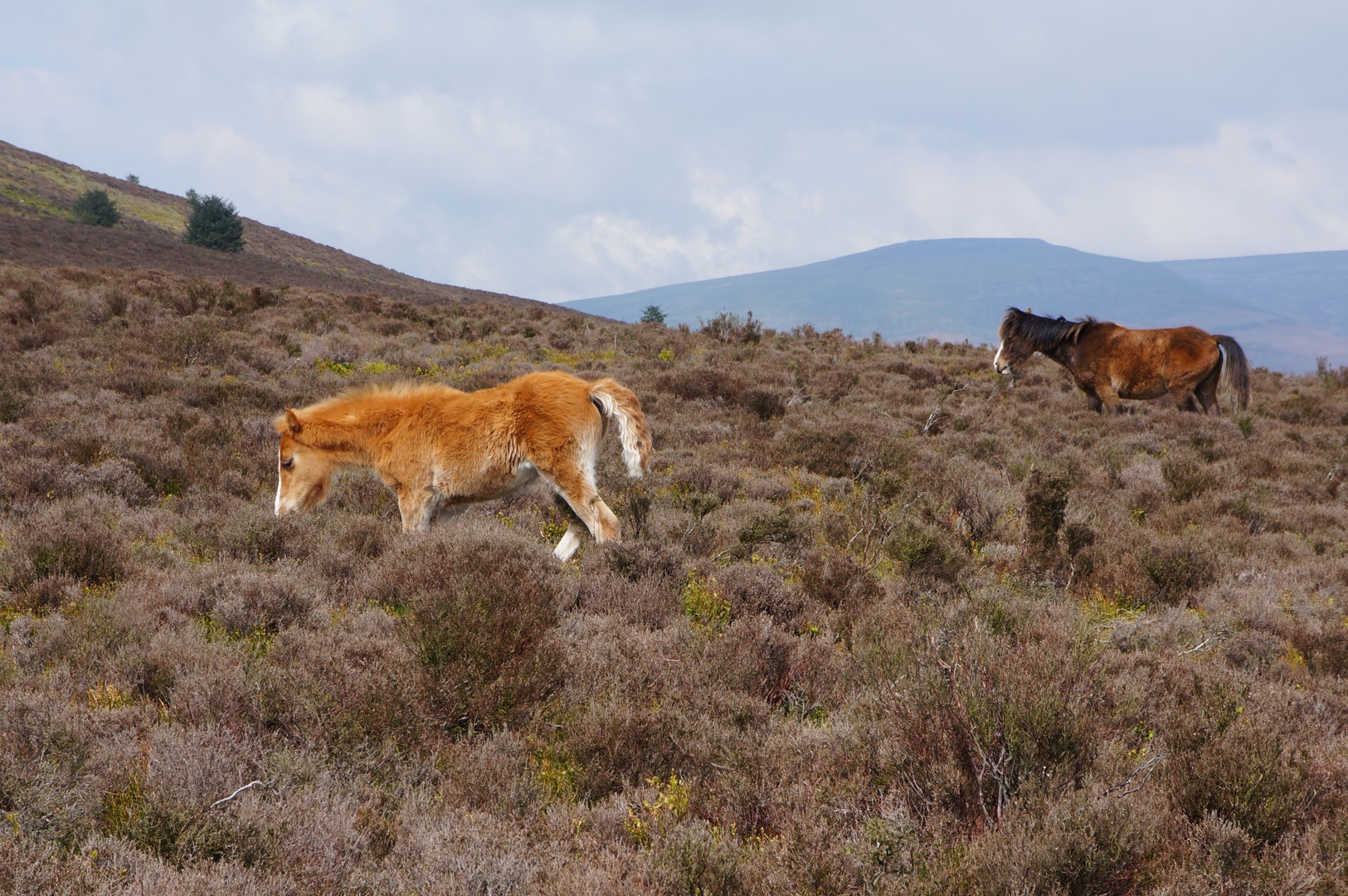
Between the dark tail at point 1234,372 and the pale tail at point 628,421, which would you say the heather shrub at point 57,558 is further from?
the dark tail at point 1234,372

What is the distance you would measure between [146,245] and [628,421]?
3859cm

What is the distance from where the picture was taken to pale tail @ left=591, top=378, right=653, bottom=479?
6.32 m

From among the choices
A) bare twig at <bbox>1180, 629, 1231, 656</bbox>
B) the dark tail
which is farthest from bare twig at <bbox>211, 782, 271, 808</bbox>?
the dark tail

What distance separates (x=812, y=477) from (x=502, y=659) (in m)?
6.55

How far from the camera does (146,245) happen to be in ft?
117

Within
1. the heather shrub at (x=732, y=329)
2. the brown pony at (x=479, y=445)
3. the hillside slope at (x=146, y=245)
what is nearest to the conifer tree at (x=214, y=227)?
the hillside slope at (x=146, y=245)

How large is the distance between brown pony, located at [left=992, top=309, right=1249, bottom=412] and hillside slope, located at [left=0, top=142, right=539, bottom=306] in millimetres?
27256

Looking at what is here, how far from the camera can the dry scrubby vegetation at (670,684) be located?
243 cm

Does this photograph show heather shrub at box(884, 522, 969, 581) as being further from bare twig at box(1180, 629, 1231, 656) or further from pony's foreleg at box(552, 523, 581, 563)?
pony's foreleg at box(552, 523, 581, 563)

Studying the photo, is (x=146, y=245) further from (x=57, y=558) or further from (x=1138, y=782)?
(x=1138, y=782)

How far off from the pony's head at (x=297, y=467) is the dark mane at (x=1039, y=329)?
12.1 metres

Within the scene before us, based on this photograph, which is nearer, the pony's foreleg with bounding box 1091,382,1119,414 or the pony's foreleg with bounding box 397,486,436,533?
the pony's foreleg with bounding box 397,486,436,533

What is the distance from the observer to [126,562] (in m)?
5.52

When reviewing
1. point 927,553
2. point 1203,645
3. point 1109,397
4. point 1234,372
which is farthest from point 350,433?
point 1234,372
